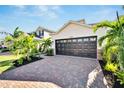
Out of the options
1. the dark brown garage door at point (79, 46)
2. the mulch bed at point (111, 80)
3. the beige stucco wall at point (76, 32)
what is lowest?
the mulch bed at point (111, 80)

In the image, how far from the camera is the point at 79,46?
16.0 meters

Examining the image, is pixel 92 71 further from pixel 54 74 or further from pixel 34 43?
pixel 34 43

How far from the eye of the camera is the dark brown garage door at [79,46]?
1490 centimetres

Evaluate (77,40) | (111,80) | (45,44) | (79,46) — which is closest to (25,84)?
(111,80)

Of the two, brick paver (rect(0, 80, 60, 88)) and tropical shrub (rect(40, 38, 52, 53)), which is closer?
brick paver (rect(0, 80, 60, 88))

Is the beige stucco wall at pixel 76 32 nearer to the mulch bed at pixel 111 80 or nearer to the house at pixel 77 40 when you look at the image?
the house at pixel 77 40

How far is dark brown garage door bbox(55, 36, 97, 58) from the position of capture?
14898 mm

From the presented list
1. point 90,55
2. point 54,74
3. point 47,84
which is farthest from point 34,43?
point 47,84

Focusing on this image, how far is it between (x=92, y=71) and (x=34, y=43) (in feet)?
23.8

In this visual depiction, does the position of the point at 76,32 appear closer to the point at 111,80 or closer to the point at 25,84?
the point at 111,80

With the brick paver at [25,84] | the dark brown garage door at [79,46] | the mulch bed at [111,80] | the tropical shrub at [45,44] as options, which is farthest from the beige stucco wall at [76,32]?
the brick paver at [25,84]

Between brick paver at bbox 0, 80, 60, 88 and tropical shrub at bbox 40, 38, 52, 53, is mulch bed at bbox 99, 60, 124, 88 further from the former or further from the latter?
tropical shrub at bbox 40, 38, 52, 53

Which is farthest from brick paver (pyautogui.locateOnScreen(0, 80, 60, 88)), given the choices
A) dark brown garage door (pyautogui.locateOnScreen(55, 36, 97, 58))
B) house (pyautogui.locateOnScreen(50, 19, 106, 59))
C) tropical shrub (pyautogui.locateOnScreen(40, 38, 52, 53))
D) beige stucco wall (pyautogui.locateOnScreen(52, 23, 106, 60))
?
tropical shrub (pyautogui.locateOnScreen(40, 38, 52, 53))

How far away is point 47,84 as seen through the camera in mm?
8219
